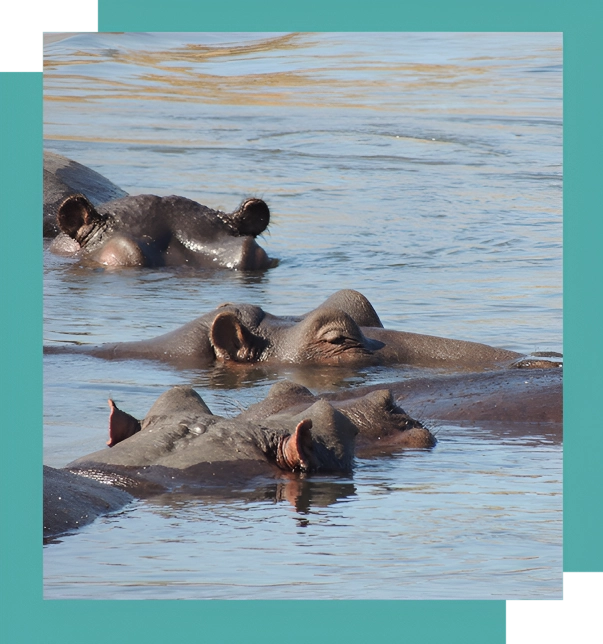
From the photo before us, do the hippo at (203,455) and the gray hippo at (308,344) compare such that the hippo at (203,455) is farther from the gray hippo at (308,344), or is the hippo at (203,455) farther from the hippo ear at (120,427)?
the gray hippo at (308,344)

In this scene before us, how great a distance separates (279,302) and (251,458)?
4226 millimetres

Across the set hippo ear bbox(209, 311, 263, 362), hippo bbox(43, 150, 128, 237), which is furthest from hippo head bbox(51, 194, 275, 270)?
hippo ear bbox(209, 311, 263, 362)

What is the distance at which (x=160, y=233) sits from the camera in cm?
1061

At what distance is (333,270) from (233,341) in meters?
1.97

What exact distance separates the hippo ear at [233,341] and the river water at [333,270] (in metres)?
0.22

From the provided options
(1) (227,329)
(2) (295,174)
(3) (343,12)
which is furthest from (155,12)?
(2) (295,174)

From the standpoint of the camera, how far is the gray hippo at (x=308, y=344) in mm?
8258

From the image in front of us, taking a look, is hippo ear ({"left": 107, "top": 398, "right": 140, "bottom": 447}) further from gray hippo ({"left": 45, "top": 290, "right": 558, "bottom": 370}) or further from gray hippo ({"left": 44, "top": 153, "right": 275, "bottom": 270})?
gray hippo ({"left": 44, "top": 153, "right": 275, "bottom": 270})

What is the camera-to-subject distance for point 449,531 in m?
5.04

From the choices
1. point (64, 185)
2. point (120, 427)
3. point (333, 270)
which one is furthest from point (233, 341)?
point (64, 185)

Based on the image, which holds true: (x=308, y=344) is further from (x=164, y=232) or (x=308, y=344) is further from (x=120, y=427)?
(x=120, y=427)

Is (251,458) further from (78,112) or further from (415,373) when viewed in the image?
(415,373)

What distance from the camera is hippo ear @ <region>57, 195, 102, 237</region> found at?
10375mm

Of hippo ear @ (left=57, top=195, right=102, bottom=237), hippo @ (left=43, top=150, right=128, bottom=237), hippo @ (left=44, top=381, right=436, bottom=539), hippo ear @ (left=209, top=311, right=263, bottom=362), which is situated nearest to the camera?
hippo @ (left=44, top=381, right=436, bottom=539)
